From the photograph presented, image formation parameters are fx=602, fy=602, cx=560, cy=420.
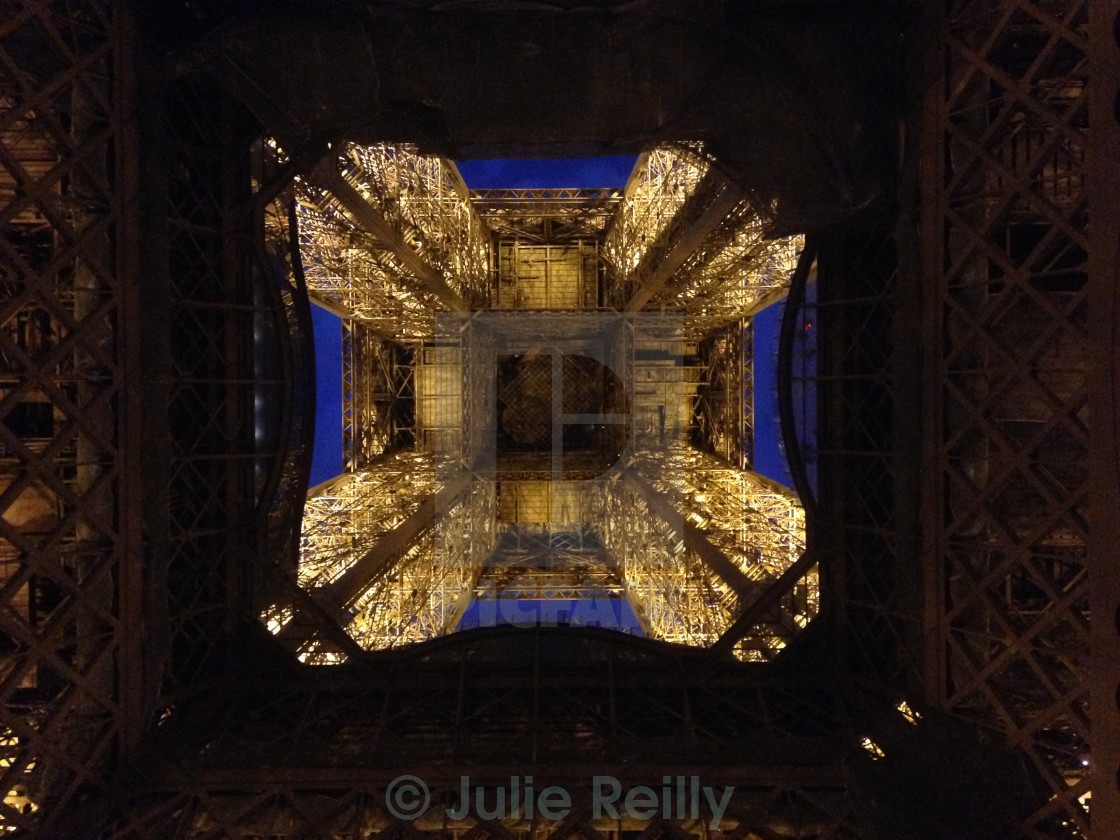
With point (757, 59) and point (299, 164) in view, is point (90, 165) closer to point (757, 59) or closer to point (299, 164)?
point (299, 164)

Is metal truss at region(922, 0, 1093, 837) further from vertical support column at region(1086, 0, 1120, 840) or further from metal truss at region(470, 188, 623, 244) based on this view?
metal truss at region(470, 188, 623, 244)

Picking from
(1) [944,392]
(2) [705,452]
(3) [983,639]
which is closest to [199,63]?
(1) [944,392]

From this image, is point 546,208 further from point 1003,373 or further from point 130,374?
point 1003,373

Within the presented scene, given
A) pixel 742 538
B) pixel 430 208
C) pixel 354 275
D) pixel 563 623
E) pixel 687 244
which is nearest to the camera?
pixel 563 623

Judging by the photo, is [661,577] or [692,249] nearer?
[692,249]

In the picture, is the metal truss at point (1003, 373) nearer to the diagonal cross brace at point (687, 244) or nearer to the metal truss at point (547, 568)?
the diagonal cross brace at point (687, 244)

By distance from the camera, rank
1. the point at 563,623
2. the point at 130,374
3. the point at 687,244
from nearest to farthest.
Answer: the point at 130,374, the point at 563,623, the point at 687,244

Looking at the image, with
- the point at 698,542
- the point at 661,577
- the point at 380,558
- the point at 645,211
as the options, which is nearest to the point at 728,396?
the point at 645,211
